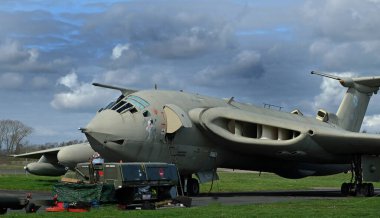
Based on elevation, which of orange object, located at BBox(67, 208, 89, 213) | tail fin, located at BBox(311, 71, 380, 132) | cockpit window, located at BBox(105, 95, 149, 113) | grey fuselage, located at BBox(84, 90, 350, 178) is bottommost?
orange object, located at BBox(67, 208, 89, 213)

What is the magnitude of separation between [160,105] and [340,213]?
1037cm

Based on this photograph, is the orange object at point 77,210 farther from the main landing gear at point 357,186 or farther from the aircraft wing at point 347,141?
the main landing gear at point 357,186

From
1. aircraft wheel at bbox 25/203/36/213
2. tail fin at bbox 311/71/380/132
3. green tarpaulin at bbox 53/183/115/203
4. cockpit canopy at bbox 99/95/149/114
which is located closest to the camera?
aircraft wheel at bbox 25/203/36/213

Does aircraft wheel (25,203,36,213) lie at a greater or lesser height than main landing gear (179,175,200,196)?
lesser

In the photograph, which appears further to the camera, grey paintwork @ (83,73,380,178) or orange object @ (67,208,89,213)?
grey paintwork @ (83,73,380,178)

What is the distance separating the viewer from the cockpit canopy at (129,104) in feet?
75.5

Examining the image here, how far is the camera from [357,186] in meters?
26.1

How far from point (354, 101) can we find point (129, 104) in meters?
14.1

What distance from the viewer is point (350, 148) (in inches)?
992

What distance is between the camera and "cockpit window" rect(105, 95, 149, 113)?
23.0 m

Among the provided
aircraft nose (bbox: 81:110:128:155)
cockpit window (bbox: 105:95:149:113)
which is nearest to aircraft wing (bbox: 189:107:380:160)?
cockpit window (bbox: 105:95:149:113)

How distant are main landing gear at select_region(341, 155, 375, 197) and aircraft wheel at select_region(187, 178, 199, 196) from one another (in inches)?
262

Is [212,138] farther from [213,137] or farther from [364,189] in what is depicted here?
[364,189]

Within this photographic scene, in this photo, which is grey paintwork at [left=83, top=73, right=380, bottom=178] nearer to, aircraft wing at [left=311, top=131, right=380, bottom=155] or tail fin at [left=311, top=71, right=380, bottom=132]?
aircraft wing at [left=311, top=131, right=380, bottom=155]
